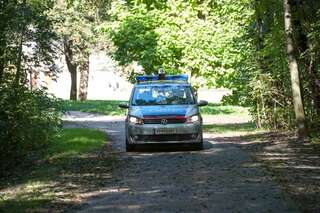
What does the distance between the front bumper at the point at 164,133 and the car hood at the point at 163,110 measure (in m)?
0.29

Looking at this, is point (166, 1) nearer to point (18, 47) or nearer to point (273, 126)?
point (273, 126)

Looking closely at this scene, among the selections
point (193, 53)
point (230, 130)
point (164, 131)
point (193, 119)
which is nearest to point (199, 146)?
point (193, 119)

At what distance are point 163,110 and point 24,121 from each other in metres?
3.54

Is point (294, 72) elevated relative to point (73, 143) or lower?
elevated

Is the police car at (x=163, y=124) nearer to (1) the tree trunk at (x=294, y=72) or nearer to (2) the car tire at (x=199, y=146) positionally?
(2) the car tire at (x=199, y=146)

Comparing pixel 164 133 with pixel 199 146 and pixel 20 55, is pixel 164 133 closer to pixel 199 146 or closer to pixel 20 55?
pixel 199 146

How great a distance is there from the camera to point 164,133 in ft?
52.5

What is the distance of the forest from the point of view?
1527cm

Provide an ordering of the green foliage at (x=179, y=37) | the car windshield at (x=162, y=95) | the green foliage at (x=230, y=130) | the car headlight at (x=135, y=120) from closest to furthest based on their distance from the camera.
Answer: the car headlight at (x=135, y=120), the car windshield at (x=162, y=95), the green foliage at (x=230, y=130), the green foliage at (x=179, y=37)

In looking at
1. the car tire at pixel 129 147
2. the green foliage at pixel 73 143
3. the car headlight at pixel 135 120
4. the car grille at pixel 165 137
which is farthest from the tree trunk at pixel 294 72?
the green foliage at pixel 73 143

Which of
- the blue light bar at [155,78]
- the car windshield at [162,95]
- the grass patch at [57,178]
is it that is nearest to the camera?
the grass patch at [57,178]

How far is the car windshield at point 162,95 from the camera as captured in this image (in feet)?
56.4

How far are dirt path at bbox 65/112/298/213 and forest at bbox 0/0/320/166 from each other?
106 inches

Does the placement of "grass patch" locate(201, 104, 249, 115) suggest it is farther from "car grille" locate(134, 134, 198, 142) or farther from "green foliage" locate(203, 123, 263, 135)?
"car grille" locate(134, 134, 198, 142)
